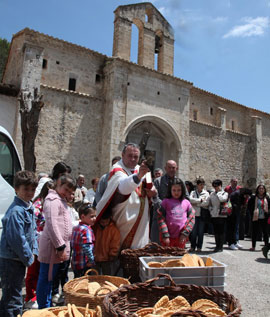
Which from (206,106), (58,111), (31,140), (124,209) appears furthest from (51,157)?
(206,106)

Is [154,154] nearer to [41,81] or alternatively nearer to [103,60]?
[103,60]

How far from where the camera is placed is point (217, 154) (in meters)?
19.4

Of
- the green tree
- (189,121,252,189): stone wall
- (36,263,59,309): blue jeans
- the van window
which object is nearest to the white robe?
(36,263,59,309): blue jeans

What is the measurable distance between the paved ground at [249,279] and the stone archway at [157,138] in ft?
28.6

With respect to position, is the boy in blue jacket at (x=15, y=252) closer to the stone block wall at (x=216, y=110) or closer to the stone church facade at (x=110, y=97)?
the stone church facade at (x=110, y=97)

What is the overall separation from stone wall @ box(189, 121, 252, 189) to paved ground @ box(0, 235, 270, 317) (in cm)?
1093

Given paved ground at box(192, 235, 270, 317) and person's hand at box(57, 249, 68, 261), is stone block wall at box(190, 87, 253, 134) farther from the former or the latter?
person's hand at box(57, 249, 68, 261)

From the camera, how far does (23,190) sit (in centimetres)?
278

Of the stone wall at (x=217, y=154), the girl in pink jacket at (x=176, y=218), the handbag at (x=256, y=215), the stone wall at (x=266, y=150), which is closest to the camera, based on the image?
the girl in pink jacket at (x=176, y=218)

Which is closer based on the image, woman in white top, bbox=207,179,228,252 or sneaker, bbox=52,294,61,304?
sneaker, bbox=52,294,61,304

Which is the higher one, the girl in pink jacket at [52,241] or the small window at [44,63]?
the small window at [44,63]

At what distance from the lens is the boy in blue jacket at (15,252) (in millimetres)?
2602

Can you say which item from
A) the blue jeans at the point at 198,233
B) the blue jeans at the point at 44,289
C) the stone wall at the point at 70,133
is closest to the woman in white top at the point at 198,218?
the blue jeans at the point at 198,233

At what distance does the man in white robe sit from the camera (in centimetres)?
319
